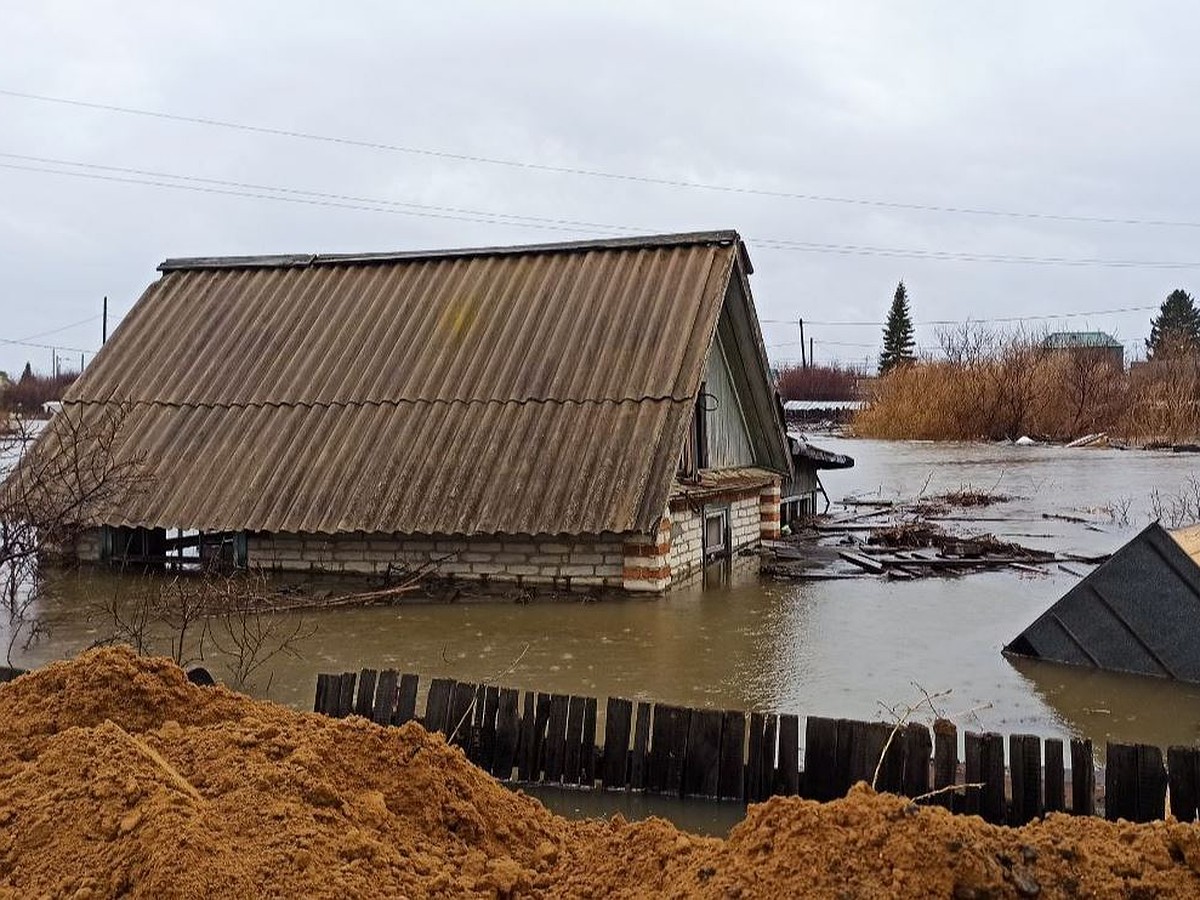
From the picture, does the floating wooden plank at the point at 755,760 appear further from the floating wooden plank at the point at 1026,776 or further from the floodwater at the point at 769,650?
the floating wooden plank at the point at 1026,776

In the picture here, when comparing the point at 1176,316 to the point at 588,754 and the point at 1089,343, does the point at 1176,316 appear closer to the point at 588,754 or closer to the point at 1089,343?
the point at 1089,343

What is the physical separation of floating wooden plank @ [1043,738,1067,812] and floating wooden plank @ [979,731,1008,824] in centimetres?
23

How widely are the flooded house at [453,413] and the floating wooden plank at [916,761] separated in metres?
7.17

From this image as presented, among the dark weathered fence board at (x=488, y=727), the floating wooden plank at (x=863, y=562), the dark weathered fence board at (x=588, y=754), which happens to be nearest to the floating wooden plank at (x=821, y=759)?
the dark weathered fence board at (x=588, y=754)

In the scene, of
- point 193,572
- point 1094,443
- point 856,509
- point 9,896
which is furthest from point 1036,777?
point 1094,443

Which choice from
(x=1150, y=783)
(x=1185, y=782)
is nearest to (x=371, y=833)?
(x=1150, y=783)

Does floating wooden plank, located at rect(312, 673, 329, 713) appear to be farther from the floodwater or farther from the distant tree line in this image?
the distant tree line

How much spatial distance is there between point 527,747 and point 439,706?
0.67 m

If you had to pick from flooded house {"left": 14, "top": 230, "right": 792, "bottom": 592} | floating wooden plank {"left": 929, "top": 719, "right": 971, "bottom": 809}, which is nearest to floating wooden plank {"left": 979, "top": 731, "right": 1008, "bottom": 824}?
floating wooden plank {"left": 929, "top": 719, "right": 971, "bottom": 809}

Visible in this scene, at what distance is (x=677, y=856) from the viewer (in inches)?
173

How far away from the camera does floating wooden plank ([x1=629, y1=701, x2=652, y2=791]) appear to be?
6.85 meters

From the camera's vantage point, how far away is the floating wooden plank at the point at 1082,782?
579 cm

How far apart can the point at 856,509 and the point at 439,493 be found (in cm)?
1428

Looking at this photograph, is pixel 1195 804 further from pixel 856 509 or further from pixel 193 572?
pixel 856 509
